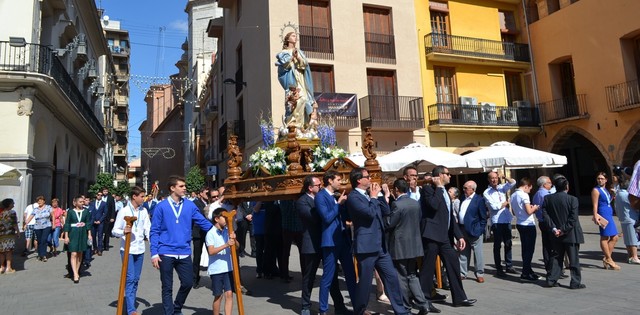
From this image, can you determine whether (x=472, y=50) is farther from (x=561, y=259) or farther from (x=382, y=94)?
(x=561, y=259)

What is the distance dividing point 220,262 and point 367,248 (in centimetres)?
183

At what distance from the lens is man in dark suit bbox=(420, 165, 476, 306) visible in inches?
235

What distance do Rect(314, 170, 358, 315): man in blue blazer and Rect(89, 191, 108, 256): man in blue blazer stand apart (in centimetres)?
900

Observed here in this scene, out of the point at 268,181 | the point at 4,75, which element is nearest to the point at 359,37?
the point at 4,75

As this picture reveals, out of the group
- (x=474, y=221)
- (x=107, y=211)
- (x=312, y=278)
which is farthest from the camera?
(x=107, y=211)

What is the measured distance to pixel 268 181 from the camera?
6500 millimetres

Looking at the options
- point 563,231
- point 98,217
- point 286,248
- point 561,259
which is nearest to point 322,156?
point 286,248

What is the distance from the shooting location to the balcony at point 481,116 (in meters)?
20.9

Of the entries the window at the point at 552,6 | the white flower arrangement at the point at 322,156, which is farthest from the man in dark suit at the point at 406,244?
the window at the point at 552,6

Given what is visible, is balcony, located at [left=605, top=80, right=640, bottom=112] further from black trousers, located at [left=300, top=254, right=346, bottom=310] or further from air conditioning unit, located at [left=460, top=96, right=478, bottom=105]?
black trousers, located at [left=300, top=254, right=346, bottom=310]

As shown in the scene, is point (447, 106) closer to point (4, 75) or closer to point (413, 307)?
point (413, 307)

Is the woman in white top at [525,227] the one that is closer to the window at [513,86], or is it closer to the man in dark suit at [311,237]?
the man in dark suit at [311,237]

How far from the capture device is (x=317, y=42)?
19297mm

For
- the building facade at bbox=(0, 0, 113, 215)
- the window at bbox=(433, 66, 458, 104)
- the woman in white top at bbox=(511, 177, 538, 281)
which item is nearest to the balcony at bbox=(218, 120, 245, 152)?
the building facade at bbox=(0, 0, 113, 215)
